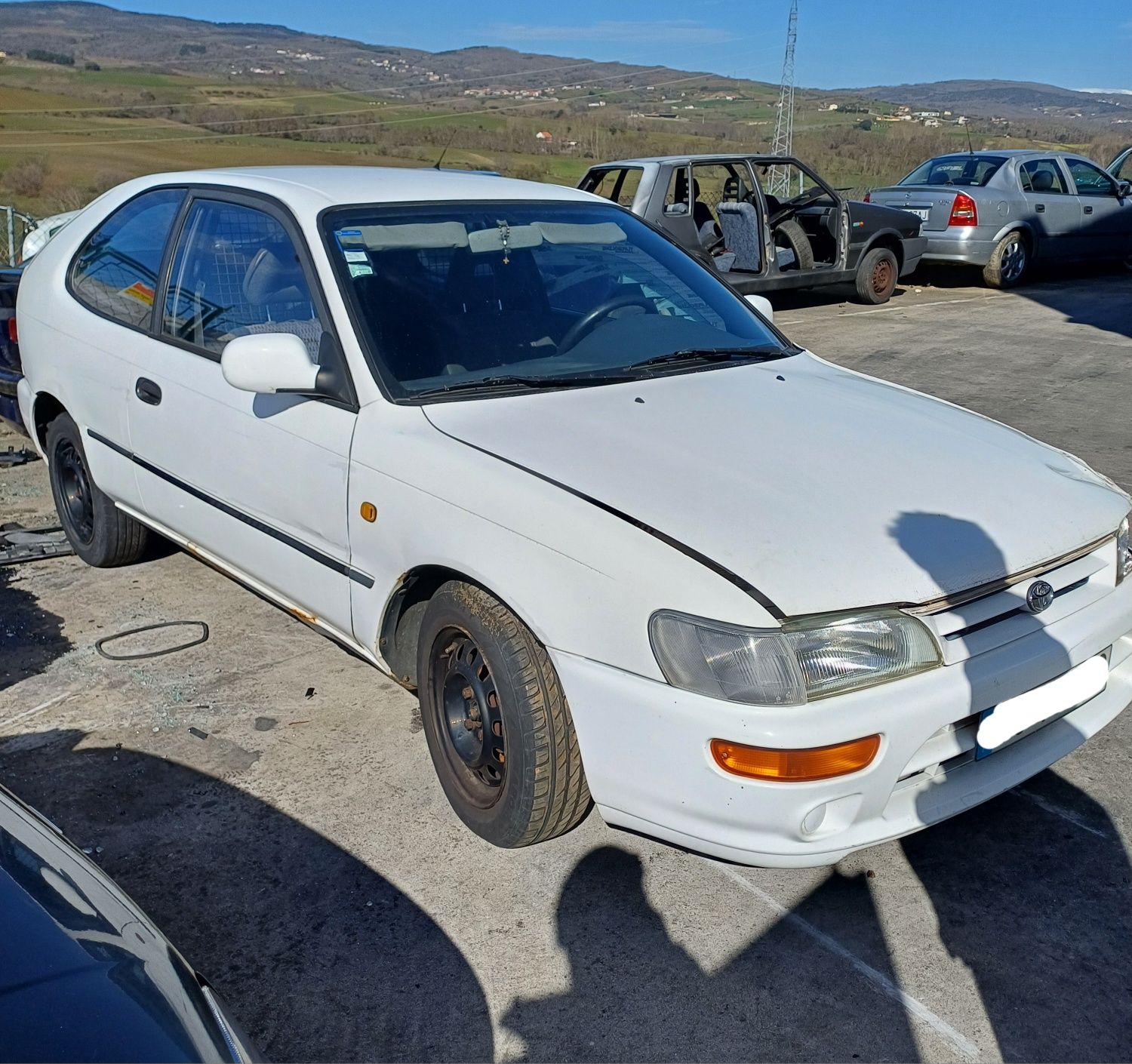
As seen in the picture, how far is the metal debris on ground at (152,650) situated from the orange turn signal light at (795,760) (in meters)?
2.52

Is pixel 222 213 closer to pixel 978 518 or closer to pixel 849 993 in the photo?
pixel 978 518

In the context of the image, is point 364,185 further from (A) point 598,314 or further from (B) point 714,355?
(B) point 714,355

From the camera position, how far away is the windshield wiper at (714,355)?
3.54m

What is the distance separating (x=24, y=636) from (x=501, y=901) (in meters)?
2.49

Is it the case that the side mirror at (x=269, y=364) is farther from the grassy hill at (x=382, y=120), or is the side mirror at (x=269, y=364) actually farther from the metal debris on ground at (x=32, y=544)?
the grassy hill at (x=382, y=120)

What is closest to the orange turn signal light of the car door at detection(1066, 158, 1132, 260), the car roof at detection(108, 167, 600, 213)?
the car roof at detection(108, 167, 600, 213)

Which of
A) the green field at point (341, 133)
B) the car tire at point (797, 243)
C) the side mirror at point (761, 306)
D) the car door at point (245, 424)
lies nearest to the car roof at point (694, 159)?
the car tire at point (797, 243)

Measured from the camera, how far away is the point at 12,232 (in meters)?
11.2

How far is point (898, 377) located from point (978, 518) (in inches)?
253

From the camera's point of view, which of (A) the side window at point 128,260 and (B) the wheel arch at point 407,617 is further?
(A) the side window at point 128,260

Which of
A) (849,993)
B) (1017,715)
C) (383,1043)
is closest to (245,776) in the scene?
(383,1043)

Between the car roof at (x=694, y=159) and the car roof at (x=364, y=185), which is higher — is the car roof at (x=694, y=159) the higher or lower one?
the lower one

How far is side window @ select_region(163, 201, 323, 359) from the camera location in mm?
3445

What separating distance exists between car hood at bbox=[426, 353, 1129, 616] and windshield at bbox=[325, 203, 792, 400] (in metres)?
0.18
